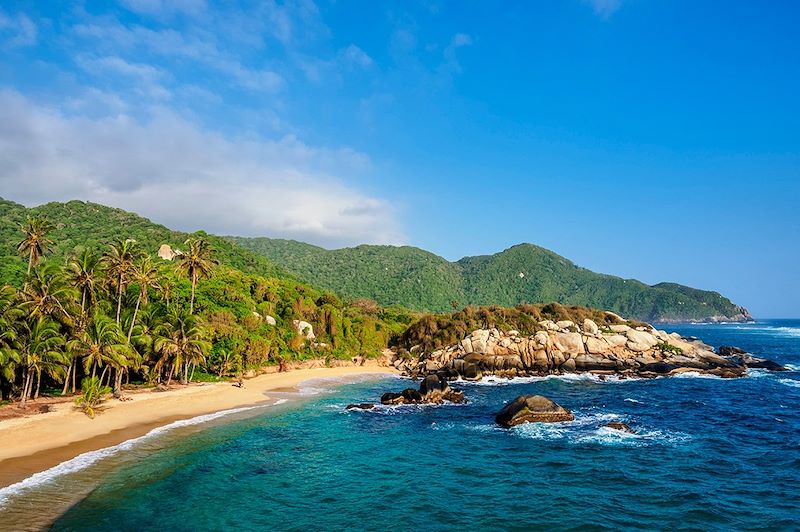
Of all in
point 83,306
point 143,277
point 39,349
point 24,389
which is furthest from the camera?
point 143,277

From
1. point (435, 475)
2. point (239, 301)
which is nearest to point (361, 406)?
point (435, 475)

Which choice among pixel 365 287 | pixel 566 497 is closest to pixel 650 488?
pixel 566 497

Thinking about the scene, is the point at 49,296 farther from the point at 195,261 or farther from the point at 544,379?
the point at 544,379

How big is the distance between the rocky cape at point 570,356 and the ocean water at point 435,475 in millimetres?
27100

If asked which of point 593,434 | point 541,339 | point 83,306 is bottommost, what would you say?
point 593,434

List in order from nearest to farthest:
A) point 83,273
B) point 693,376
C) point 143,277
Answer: point 83,273
point 143,277
point 693,376

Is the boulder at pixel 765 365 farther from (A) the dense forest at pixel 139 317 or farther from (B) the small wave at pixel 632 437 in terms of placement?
(A) the dense forest at pixel 139 317

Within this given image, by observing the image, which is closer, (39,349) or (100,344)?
(39,349)

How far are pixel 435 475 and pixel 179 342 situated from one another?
38029 mm

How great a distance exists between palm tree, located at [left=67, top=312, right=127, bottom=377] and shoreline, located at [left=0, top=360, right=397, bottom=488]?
4325mm

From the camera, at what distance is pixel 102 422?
38.9 m

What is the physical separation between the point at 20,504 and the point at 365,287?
16247 cm

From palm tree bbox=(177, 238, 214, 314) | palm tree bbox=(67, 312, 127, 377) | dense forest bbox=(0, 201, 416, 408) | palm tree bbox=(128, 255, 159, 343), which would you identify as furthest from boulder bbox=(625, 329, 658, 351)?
palm tree bbox=(67, 312, 127, 377)

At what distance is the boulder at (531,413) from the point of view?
4203 cm
